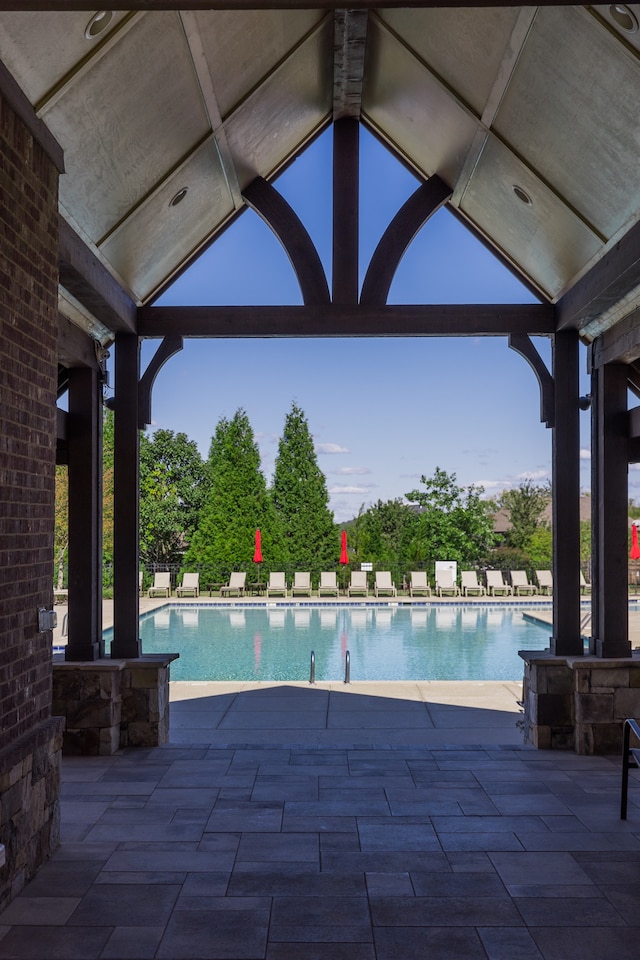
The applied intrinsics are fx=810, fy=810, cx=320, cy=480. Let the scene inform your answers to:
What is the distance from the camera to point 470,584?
824 inches

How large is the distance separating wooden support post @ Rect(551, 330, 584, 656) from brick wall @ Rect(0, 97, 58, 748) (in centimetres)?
429

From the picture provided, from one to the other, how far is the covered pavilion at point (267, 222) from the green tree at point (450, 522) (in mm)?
16529

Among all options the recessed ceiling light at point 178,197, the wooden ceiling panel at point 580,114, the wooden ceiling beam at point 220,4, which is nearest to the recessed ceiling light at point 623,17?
the wooden ceiling panel at point 580,114

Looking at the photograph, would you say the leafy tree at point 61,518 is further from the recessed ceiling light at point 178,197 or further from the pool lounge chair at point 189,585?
the recessed ceiling light at point 178,197

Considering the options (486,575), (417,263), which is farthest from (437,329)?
(486,575)

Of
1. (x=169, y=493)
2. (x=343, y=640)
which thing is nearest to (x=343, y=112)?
(x=343, y=640)

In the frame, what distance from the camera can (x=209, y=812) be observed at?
4941 millimetres

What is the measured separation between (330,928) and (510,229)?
17.3 ft

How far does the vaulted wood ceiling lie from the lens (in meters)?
4.14

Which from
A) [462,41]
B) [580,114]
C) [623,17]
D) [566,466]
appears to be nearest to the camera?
[623,17]

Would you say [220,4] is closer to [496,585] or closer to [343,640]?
[343,640]

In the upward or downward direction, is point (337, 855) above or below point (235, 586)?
below

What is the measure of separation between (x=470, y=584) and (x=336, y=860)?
56.4ft

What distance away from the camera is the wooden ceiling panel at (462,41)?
473cm
